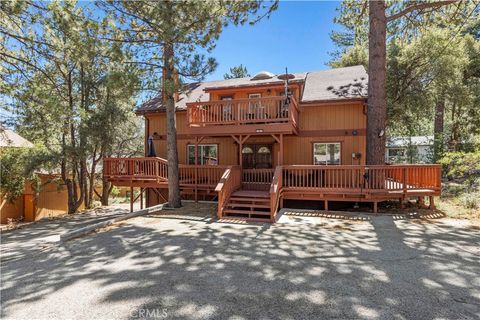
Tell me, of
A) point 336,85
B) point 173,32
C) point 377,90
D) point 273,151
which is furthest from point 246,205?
point 336,85

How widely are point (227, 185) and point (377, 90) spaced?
270 inches

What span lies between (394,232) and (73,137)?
14.8 metres

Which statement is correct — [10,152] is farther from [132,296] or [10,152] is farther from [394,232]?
[394,232]

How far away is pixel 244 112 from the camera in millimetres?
10969

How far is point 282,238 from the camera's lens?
21.6 ft

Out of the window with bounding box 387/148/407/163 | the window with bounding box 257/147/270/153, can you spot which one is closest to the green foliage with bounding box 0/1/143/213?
the window with bounding box 257/147/270/153

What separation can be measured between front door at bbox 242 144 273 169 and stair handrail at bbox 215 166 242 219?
6.32 feet

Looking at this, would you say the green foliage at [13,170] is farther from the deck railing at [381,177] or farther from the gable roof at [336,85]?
the gable roof at [336,85]

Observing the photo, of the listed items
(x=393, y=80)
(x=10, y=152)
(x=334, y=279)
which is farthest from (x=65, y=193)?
(x=393, y=80)

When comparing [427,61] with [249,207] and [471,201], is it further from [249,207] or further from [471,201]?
[249,207]

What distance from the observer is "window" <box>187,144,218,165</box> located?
44.4 feet

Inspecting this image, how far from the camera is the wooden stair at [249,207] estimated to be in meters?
8.81

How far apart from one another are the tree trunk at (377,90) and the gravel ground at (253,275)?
A: 3710mm

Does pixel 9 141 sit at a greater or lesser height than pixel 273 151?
greater
